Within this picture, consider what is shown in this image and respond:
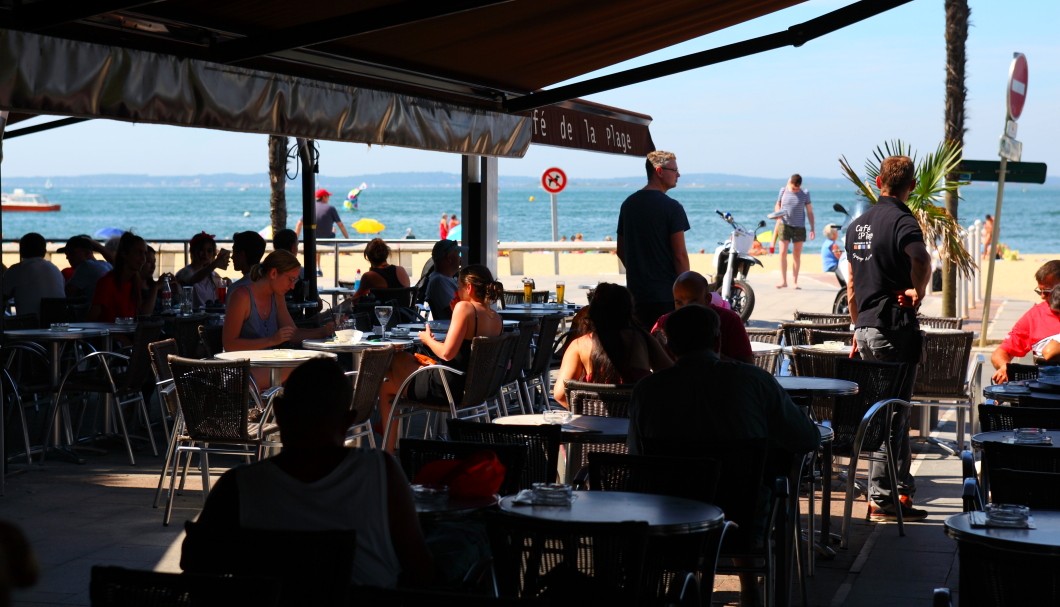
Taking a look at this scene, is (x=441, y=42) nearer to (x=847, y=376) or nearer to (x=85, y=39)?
(x=85, y=39)

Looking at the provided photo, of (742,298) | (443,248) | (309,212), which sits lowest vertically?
(742,298)

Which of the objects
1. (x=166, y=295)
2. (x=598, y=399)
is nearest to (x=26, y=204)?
(x=166, y=295)

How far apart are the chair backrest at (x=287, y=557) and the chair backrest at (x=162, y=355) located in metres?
3.78

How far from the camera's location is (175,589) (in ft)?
7.74

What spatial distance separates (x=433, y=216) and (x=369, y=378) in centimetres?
7809

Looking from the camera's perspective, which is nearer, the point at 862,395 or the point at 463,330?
the point at 862,395

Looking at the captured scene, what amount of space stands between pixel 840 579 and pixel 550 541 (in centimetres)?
243

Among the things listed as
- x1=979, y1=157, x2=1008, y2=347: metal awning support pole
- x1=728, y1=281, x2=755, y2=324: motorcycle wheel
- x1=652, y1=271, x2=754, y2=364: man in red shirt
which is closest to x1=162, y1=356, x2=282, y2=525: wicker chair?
Result: x1=652, y1=271, x2=754, y2=364: man in red shirt

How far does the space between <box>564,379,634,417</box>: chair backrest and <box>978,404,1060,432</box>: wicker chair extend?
1.39 m

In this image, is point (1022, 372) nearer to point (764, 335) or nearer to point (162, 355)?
point (764, 335)

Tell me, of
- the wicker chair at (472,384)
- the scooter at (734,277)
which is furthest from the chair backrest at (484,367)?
the scooter at (734,277)

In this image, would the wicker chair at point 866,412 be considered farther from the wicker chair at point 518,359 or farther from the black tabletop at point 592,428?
the wicker chair at point 518,359

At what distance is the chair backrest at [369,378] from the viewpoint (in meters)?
6.43

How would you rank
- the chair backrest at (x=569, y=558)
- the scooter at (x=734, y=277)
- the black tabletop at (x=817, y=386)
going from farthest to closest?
the scooter at (x=734, y=277) < the black tabletop at (x=817, y=386) < the chair backrest at (x=569, y=558)
